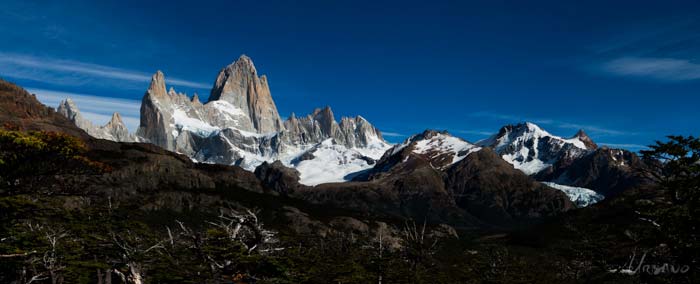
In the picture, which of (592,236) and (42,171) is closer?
(42,171)

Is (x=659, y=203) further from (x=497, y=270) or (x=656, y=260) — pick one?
(x=497, y=270)

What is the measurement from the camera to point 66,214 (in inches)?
1719

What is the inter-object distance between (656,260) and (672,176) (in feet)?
23.4

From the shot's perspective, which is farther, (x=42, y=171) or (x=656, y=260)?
(x=656, y=260)

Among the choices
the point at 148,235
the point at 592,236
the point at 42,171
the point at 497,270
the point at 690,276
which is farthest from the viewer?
the point at 497,270

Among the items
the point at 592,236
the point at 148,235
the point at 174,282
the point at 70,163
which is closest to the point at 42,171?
the point at 70,163

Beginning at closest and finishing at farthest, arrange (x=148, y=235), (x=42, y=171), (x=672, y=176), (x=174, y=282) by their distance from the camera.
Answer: (x=42, y=171), (x=672, y=176), (x=174, y=282), (x=148, y=235)

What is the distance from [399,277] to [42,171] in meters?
49.4

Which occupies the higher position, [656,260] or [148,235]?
[656,260]

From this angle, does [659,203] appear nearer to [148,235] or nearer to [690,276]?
[690,276]

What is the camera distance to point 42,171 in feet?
121

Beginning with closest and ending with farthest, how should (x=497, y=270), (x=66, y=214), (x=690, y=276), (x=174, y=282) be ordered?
(x=690, y=276)
(x=66, y=214)
(x=174, y=282)
(x=497, y=270)

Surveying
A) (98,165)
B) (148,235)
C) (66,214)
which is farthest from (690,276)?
(148,235)

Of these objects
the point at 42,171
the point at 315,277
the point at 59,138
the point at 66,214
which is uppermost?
the point at 59,138
